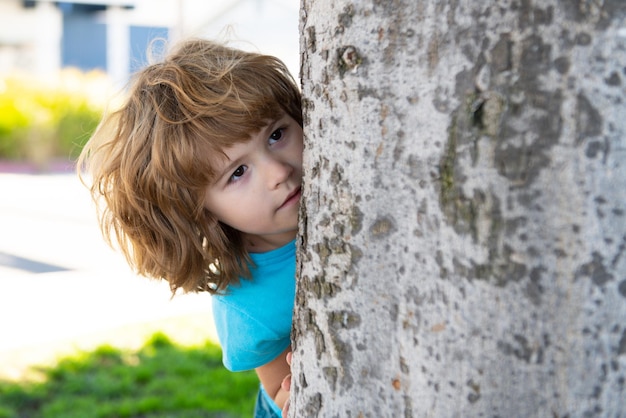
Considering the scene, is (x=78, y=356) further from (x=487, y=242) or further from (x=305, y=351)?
(x=487, y=242)

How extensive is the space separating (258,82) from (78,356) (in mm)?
3409

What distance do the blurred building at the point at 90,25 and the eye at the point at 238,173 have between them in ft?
53.6

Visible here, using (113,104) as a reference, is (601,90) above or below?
above

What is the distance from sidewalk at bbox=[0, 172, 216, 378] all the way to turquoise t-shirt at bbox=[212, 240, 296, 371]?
6.51ft

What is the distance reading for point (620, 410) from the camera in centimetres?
103

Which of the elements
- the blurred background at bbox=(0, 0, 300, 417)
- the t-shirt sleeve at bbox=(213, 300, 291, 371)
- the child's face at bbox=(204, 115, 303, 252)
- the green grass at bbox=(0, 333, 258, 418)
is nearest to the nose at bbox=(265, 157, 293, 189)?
the child's face at bbox=(204, 115, 303, 252)

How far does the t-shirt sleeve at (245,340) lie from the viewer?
2094 millimetres

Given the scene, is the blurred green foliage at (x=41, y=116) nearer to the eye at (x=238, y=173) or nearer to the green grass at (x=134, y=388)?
the green grass at (x=134, y=388)

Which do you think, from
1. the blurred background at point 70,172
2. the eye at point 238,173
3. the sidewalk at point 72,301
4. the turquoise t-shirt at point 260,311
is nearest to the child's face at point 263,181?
the eye at point 238,173

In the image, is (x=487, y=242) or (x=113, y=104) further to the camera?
(x=113, y=104)

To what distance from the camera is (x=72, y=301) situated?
611 cm

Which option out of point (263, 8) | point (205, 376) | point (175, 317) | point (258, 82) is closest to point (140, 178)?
point (258, 82)

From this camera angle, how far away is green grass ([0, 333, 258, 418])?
165 inches

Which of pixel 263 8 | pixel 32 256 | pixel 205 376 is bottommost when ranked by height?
pixel 32 256
